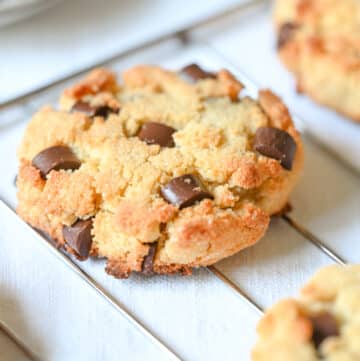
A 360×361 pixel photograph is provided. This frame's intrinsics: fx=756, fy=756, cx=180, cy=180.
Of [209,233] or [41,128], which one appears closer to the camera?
[209,233]

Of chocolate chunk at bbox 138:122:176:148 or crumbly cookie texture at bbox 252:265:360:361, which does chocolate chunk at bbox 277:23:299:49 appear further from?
crumbly cookie texture at bbox 252:265:360:361

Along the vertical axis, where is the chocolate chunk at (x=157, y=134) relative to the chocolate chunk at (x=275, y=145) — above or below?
above

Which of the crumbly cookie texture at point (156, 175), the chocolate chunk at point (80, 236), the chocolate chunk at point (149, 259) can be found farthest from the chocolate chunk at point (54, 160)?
the chocolate chunk at point (149, 259)

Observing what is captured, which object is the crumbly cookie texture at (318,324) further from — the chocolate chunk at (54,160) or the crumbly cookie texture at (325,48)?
the crumbly cookie texture at (325,48)

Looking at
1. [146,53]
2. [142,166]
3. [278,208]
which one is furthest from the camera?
[146,53]

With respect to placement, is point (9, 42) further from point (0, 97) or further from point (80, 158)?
point (80, 158)

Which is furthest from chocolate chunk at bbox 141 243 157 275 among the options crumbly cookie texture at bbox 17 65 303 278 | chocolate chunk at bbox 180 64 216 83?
chocolate chunk at bbox 180 64 216 83

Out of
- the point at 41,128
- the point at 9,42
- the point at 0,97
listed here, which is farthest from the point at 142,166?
the point at 9,42
